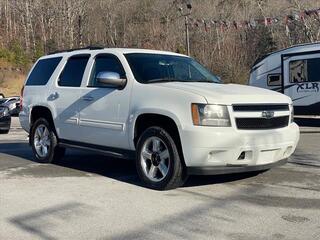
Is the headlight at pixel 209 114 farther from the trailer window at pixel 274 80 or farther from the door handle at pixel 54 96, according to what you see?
the trailer window at pixel 274 80

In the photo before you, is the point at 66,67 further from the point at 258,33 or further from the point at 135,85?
the point at 258,33

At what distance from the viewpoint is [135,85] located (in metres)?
7.25

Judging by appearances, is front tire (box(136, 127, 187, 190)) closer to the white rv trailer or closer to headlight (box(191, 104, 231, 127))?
headlight (box(191, 104, 231, 127))

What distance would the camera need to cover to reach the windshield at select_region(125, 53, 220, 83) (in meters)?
7.44

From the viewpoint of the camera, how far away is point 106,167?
8828 mm

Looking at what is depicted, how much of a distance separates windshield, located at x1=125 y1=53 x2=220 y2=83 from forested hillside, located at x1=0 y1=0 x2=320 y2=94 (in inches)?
1367

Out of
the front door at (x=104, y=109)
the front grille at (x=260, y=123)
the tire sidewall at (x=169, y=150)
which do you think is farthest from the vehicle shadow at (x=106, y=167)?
the front grille at (x=260, y=123)

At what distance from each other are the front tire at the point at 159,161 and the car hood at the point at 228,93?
2.17ft

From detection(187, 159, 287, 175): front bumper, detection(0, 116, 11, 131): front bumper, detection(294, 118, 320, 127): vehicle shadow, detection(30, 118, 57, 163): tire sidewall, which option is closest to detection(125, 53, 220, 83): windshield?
detection(187, 159, 287, 175): front bumper

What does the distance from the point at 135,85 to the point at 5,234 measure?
114 inches

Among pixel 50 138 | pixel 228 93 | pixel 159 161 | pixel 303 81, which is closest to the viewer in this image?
pixel 228 93

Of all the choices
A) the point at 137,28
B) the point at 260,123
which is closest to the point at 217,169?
the point at 260,123

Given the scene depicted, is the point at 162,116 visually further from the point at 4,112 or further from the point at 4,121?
the point at 4,112

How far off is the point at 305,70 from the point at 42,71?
11.6 meters
